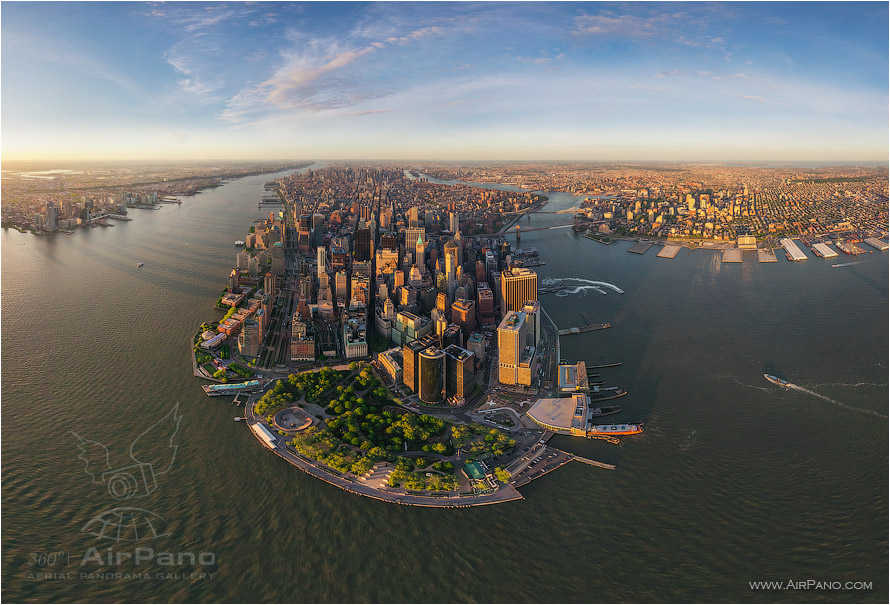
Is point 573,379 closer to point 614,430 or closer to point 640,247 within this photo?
point 614,430

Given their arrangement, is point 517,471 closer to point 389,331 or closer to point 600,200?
point 389,331

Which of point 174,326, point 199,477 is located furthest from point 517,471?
point 174,326

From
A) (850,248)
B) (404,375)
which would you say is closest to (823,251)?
(850,248)

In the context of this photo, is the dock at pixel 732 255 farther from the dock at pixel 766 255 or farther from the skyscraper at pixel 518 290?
the skyscraper at pixel 518 290

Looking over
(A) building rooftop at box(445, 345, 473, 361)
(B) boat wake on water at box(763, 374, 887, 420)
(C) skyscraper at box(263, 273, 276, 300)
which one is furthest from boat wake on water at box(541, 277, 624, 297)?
(C) skyscraper at box(263, 273, 276, 300)

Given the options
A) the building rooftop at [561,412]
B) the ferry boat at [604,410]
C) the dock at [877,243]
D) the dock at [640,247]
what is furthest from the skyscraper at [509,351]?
the dock at [877,243]

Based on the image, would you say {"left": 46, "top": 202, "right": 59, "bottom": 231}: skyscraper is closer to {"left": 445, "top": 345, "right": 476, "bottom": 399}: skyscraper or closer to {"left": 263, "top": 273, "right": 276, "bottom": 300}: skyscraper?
{"left": 263, "top": 273, "right": 276, "bottom": 300}: skyscraper

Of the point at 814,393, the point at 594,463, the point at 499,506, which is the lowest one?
the point at 499,506
